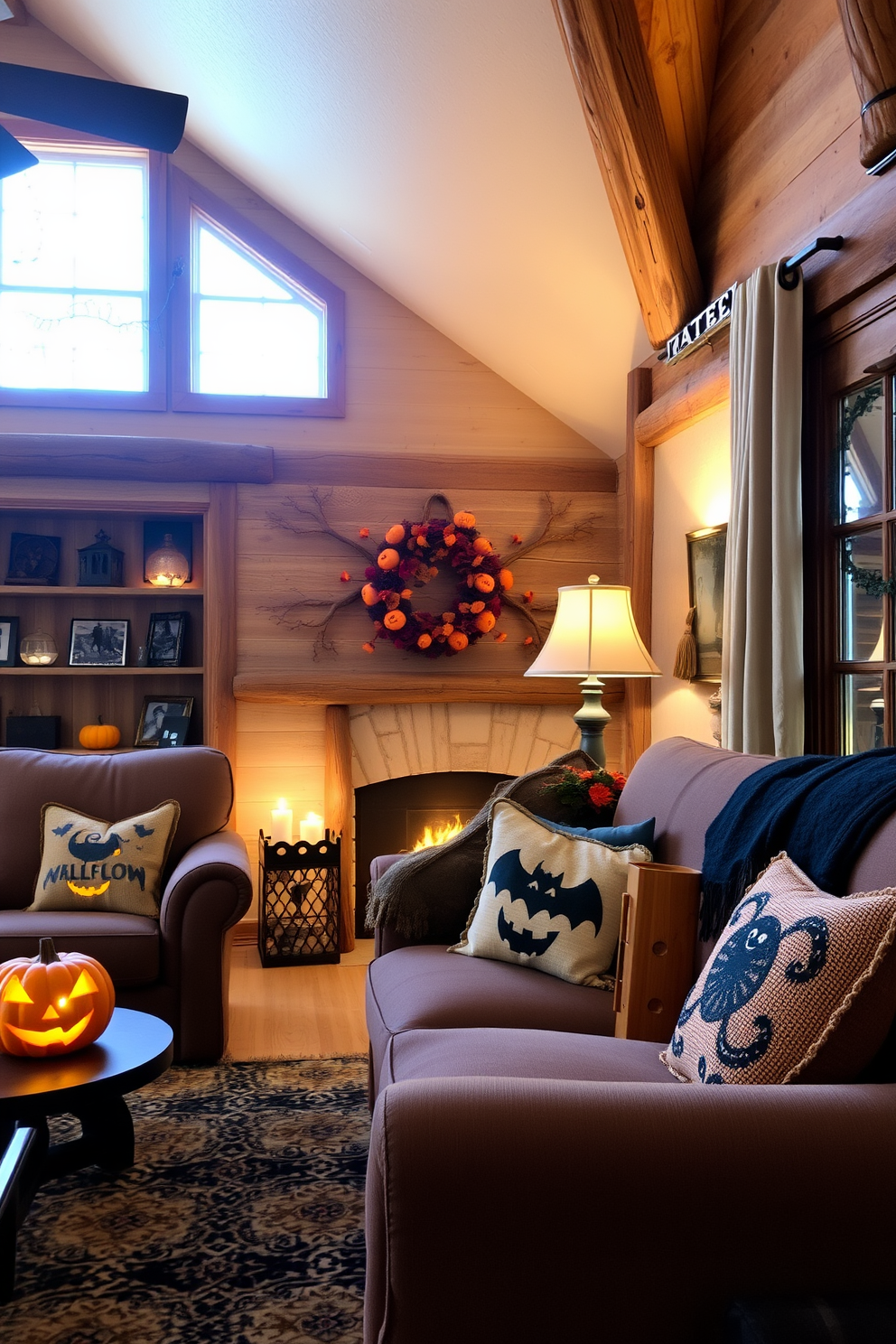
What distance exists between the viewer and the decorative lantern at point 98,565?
481 centimetres

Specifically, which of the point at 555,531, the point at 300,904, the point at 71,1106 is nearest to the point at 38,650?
the point at 300,904

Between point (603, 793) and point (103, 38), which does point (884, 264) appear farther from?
point (103, 38)

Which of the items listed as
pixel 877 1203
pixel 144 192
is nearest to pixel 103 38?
pixel 144 192

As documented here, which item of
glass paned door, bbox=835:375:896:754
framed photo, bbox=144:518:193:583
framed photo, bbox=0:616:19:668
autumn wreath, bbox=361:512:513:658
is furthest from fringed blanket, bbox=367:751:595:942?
framed photo, bbox=0:616:19:668

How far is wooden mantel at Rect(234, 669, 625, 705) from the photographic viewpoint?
464 cm

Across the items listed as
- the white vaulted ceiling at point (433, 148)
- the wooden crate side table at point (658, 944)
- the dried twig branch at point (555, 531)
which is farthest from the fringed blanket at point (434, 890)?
the dried twig branch at point (555, 531)

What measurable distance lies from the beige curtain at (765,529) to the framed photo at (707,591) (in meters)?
0.55

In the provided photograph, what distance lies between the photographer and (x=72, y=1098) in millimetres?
1979

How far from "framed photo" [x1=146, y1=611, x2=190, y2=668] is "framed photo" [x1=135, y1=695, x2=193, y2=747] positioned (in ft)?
0.60

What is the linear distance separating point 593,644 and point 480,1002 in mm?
1615

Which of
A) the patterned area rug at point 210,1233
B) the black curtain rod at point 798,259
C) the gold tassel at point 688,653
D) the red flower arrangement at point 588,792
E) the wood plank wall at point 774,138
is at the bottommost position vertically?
the patterned area rug at point 210,1233

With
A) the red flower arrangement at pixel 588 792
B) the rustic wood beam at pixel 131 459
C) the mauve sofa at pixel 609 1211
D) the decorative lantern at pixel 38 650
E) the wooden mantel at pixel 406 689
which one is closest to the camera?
the mauve sofa at pixel 609 1211

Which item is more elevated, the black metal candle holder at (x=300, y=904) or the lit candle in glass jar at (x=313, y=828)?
the lit candle in glass jar at (x=313, y=828)

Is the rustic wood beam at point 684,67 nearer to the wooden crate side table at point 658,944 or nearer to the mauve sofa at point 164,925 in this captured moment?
the wooden crate side table at point 658,944
